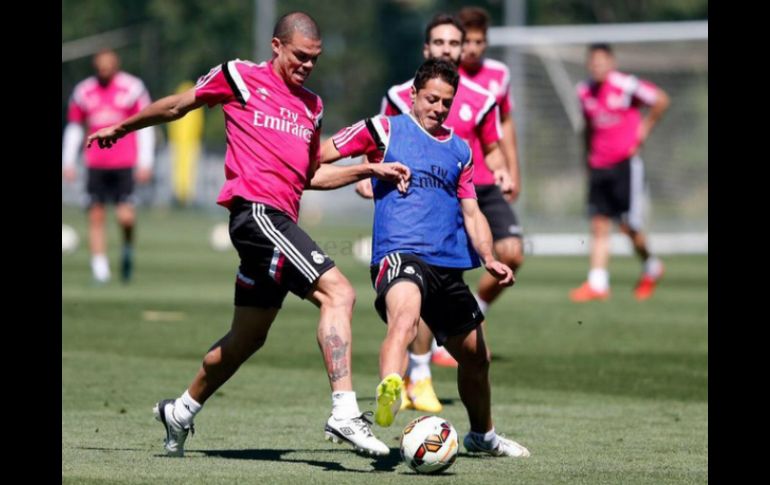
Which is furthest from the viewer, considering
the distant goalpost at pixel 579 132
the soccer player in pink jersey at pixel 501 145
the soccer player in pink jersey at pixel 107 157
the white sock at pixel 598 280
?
the distant goalpost at pixel 579 132

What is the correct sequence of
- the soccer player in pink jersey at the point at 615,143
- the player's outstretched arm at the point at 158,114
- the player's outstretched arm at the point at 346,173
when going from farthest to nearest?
the soccer player in pink jersey at the point at 615,143, the player's outstretched arm at the point at 158,114, the player's outstretched arm at the point at 346,173

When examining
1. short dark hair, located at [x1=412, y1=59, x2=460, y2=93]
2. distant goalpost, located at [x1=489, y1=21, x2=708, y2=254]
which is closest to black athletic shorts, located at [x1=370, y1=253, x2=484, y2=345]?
short dark hair, located at [x1=412, y1=59, x2=460, y2=93]

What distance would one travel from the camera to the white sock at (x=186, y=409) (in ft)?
25.2

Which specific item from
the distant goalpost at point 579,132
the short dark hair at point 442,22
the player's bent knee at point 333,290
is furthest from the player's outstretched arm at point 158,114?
the distant goalpost at point 579,132

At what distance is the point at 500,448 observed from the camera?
779 centimetres

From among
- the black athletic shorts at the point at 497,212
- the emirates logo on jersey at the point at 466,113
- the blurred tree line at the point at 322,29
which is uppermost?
the blurred tree line at the point at 322,29

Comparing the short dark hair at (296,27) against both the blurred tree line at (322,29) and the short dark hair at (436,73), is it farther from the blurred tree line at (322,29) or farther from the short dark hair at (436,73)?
the blurred tree line at (322,29)

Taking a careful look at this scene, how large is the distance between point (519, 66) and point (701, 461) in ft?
65.1

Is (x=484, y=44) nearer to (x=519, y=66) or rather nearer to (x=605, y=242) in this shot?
(x=605, y=242)

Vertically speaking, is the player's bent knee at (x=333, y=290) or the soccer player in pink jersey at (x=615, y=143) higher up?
the soccer player in pink jersey at (x=615, y=143)

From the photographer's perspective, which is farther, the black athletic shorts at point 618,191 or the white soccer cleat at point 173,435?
the black athletic shorts at point 618,191

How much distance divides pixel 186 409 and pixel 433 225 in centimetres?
154

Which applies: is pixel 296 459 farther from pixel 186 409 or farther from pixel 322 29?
pixel 322 29

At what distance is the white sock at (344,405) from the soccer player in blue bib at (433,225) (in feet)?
1.53
